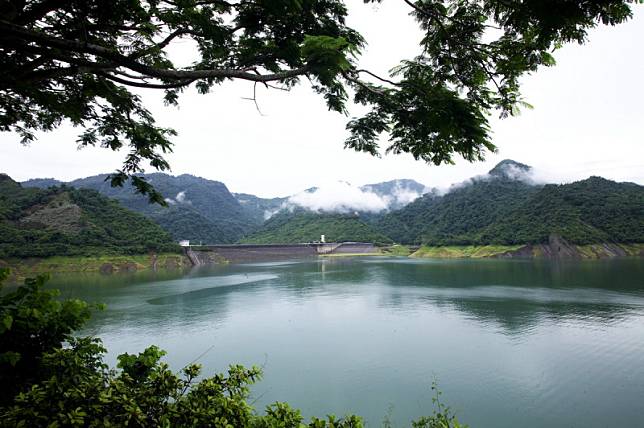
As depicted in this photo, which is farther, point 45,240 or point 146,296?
point 45,240

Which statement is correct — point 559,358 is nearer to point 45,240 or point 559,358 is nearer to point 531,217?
point 45,240

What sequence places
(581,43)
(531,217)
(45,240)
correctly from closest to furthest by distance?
1. (581,43)
2. (45,240)
3. (531,217)

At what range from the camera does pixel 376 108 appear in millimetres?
6434

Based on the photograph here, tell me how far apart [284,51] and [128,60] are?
2.14 meters

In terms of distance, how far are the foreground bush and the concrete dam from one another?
91.1 meters

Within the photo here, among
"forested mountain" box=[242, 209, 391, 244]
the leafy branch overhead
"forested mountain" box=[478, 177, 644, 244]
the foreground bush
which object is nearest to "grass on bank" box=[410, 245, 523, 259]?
"forested mountain" box=[478, 177, 644, 244]

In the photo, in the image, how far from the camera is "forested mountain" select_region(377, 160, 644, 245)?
88562 mm

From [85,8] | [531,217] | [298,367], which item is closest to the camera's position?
[85,8]

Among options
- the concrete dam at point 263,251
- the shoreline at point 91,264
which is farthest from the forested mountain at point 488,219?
the shoreline at point 91,264

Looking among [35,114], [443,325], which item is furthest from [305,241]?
[35,114]

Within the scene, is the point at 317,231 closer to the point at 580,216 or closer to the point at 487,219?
the point at 487,219

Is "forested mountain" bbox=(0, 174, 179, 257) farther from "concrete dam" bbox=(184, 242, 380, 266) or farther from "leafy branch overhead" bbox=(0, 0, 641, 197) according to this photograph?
"leafy branch overhead" bbox=(0, 0, 641, 197)

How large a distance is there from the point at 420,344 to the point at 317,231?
438ft

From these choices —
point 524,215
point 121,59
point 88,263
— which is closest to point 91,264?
point 88,263
